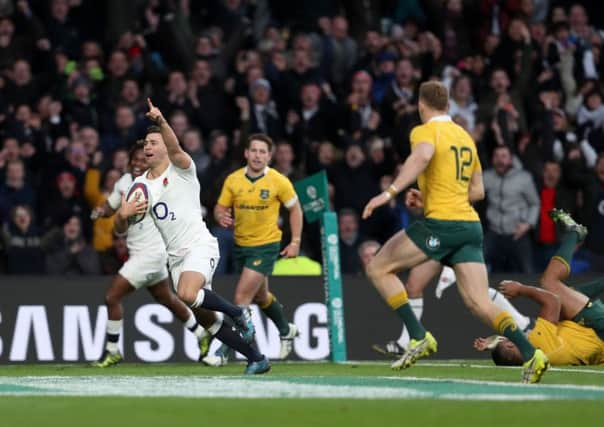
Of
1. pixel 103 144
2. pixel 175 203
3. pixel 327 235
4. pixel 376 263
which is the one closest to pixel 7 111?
pixel 103 144

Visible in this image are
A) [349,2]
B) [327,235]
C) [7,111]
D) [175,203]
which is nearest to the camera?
[175,203]

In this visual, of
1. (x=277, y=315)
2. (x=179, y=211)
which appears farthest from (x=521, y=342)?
(x=277, y=315)

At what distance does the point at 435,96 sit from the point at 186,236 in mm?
2460

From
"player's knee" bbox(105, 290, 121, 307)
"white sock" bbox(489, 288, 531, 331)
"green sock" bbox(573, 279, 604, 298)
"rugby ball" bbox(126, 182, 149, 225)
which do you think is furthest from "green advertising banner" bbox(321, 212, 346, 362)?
"rugby ball" bbox(126, 182, 149, 225)

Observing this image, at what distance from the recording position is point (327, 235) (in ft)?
55.2

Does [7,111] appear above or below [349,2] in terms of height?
below

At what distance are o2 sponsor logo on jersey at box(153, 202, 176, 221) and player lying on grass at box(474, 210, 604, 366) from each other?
333cm

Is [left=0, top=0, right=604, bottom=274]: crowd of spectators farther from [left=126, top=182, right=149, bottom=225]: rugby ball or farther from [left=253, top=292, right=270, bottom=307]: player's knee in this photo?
[left=126, top=182, right=149, bottom=225]: rugby ball

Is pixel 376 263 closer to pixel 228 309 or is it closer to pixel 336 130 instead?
pixel 228 309

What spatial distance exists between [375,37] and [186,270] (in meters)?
10.2

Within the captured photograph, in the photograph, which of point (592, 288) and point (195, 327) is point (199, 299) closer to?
point (195, 327)

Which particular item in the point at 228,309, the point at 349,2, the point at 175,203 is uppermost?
the point at 349,2

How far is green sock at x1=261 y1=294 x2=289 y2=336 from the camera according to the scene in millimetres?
16266

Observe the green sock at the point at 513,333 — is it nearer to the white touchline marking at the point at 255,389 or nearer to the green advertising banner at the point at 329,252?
the white touchline marking at the point at 255,389
